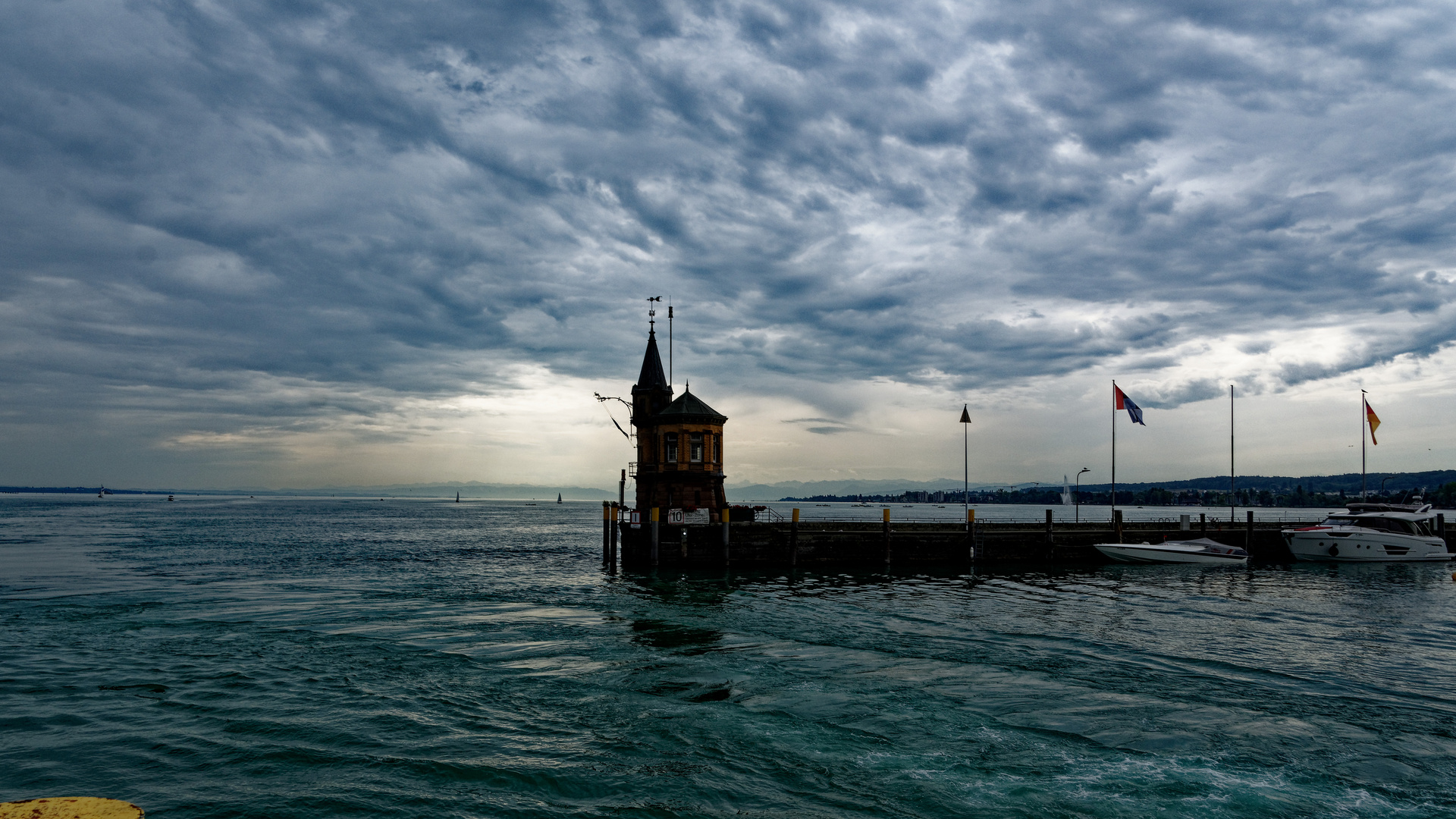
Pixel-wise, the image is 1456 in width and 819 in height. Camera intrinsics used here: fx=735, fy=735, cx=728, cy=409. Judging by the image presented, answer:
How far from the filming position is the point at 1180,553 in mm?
45375

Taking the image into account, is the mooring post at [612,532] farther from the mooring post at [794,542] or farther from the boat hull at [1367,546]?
the boat hull at [1367,546]

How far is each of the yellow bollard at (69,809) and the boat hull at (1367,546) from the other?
2368 inches

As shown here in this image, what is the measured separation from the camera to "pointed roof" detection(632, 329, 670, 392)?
50531mm

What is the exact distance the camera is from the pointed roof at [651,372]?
50.5 metres

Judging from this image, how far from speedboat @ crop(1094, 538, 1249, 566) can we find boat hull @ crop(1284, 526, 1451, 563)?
5.50m

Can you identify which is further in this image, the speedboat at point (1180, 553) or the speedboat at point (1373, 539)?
the speedboat at point (1373, 539)

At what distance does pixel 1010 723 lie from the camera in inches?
536

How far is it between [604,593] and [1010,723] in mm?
21003

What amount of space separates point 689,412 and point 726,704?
94.3ft

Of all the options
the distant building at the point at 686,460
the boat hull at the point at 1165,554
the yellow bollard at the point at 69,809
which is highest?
the distant building at the point at 686,460

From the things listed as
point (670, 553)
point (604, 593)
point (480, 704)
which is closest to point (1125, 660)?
point (480, 704)

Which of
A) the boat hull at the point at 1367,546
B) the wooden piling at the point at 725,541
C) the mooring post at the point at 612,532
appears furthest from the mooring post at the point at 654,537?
the boat hull at the point at 1367,546

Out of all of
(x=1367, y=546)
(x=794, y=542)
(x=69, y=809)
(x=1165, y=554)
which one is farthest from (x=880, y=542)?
(x=69, y=809)

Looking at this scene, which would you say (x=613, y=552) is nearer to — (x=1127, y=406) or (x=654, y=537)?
(x=654, y=537)
